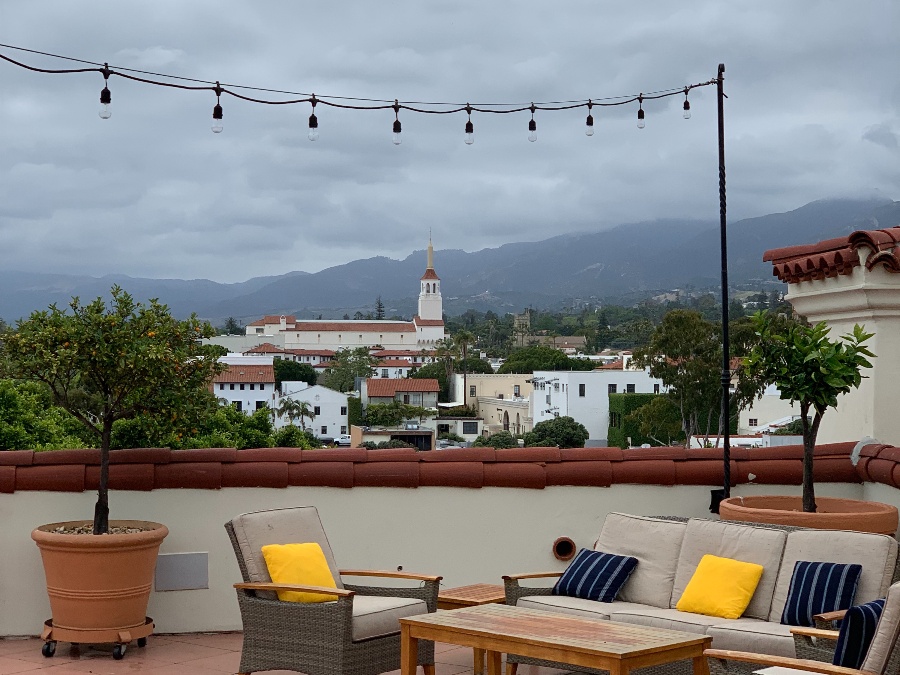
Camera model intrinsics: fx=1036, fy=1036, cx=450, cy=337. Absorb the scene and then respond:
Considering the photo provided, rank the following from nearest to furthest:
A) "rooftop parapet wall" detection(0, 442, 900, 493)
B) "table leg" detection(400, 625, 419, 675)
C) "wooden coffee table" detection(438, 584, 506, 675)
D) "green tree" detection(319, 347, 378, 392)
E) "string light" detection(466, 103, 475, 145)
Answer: "table leg" detection(400, 625, 419, 675) → "wooden coffee table" detection(438, 584, 506, 675) → "rooftop parapet wall" detection(0, 442, 900, 493) → "string light" detection(466, 103, 475, 145) → "green tree" detection(319, 347, 378, 392)

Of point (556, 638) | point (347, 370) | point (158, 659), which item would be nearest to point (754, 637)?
point (556, 638)

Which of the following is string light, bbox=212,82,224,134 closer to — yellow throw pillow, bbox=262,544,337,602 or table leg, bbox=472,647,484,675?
yellow throw pillow, bbox=262,544,337,602

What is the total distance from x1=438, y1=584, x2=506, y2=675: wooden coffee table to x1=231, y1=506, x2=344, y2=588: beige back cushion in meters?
0.52

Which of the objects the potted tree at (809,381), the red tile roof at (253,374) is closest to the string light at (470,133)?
the potted tree at (809,381)

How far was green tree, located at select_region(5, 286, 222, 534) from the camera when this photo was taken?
5.13 m

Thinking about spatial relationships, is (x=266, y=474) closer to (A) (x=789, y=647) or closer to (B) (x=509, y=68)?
(A) (x=789, y=647)

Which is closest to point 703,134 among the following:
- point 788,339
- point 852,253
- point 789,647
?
point 852,253

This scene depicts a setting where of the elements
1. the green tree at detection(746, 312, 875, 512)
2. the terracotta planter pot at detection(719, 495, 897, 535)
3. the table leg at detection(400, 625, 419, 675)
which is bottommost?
the table leg at detection(400, 625, 419, 675)

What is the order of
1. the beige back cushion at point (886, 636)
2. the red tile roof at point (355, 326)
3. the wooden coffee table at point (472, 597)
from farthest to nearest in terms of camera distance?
1. the red tile roof at point (355, 326)
2. the wooden coffee table at point (472, 597)
3. the beige back cushion at point (886, 636)

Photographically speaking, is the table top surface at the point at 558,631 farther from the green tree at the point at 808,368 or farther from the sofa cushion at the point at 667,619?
the green tree at the point at 808,368

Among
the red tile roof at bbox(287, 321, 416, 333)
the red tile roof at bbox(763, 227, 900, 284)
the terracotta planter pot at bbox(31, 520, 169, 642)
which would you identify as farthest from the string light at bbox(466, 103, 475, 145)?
the red tile roof at bbox(287, 321, 416, 333)

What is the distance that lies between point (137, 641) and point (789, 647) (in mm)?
3279

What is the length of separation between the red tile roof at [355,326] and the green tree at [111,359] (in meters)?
142

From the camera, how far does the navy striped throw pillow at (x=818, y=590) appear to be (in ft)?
13.4
